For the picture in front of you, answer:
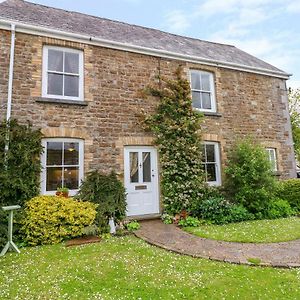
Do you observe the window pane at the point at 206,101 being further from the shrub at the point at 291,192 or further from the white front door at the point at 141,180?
the shrub at the point at 291,192

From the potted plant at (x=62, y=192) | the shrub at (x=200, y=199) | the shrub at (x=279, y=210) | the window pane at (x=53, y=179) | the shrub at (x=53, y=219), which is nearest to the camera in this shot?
the shrub at (x=53, y=219)

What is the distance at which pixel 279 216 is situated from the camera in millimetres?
9172

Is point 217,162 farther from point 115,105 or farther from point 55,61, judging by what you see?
point 55,61

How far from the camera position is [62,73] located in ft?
26.9

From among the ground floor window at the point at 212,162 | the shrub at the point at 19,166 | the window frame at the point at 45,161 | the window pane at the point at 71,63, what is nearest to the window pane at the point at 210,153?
the ground floor window at the point at 212,162

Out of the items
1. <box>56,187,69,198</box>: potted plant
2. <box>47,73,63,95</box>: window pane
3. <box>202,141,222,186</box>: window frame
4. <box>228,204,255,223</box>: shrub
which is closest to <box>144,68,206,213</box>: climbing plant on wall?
<box>202,141,222,186</box>: window frame

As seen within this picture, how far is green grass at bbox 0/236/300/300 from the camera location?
3578mm

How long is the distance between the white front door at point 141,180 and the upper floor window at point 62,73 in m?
2.68

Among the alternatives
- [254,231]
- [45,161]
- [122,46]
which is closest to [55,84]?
[45,161]

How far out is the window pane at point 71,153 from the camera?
7895mm

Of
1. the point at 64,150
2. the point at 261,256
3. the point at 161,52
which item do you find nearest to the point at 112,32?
the point at 161,52

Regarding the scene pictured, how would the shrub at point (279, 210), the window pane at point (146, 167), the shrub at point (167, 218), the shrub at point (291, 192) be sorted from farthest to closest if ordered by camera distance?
the shrub at point (291, 192), the shrub at point (279, 210), the window pane at point (146, 167), the shrub at point (167, 218)

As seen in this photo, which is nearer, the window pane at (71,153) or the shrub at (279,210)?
the window pane at (71,153)

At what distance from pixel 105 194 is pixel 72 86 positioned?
12.3 ft
